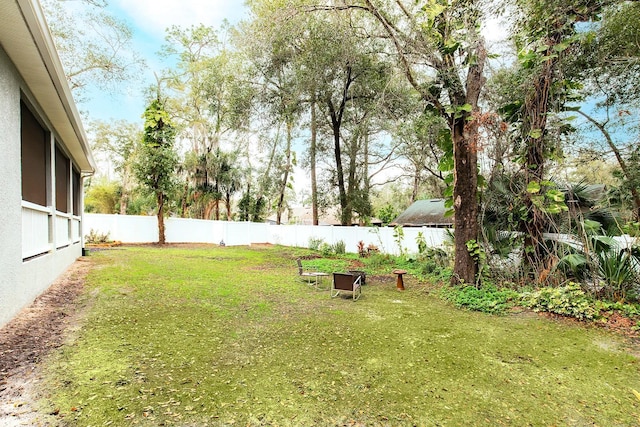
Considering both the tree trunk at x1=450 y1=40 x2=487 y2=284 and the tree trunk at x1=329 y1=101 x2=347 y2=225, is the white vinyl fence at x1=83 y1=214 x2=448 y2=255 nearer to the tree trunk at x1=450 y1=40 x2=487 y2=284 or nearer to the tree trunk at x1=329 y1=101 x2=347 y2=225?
the tree trunk at x1=329 y1=101 x2=347 y2=225

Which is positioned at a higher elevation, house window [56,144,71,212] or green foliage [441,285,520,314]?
house window [56,144,71,212]

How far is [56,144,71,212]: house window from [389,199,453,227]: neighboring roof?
48.3 feet

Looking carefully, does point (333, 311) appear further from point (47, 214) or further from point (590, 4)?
point (590, 4)

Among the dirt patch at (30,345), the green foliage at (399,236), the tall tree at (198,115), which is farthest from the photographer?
the tall tree at (198,115)

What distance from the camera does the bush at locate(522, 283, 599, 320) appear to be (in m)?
5.02

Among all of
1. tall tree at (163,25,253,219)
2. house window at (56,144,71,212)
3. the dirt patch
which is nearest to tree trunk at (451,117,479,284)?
the dirt patch

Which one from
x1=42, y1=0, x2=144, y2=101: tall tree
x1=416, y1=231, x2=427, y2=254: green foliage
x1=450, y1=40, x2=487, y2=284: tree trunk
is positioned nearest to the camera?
x1=450, y1=40, x2=487, y2=284: tree trunk

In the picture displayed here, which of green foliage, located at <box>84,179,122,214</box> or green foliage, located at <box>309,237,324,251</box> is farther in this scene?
green foliage, located at <box>84,179,122,214</box>

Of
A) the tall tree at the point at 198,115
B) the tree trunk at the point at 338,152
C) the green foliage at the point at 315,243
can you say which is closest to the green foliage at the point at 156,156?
the tall tree at the point at 198,115

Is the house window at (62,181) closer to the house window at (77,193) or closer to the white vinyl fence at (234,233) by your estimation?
the house window at (77,193)

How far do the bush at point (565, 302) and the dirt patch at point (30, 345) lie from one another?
22.1 feet

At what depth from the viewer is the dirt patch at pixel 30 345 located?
2195 mm

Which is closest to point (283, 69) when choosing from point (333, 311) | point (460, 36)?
point (460, 36)

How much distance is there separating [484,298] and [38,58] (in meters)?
8.21
